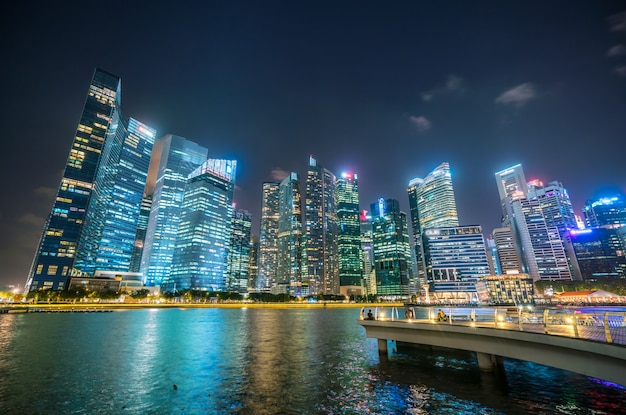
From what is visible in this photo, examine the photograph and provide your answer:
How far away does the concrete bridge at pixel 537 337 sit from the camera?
44.1ft

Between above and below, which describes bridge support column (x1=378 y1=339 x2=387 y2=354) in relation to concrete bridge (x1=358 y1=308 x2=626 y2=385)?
below

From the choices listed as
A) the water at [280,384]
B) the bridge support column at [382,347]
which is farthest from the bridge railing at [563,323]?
the bridge support column at [382,347]

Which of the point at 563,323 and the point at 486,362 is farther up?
A: the point at 563,323

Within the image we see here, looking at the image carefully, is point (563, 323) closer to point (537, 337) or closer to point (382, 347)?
point (537, 337)

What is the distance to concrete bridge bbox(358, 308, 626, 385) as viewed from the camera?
44.1ft

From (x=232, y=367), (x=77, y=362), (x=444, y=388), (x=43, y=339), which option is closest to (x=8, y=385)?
(x=77, y=362)

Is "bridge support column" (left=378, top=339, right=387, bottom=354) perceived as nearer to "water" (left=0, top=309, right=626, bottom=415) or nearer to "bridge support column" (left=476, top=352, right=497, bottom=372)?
"water" (left=0, top=309, right=626, bottom=415)

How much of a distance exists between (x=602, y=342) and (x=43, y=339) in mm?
63570

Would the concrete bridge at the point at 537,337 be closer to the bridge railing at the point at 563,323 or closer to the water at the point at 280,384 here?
the bridge railing at the point at 563,323

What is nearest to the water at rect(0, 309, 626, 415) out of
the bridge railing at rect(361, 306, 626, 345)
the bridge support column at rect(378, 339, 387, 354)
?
the bridge support column at rect(378, 339, 387, 354)

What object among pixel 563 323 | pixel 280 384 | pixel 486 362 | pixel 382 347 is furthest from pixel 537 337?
pixel 280 384

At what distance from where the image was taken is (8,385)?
21.3m

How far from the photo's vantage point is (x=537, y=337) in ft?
55.4

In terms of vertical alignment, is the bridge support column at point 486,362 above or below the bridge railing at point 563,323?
below
